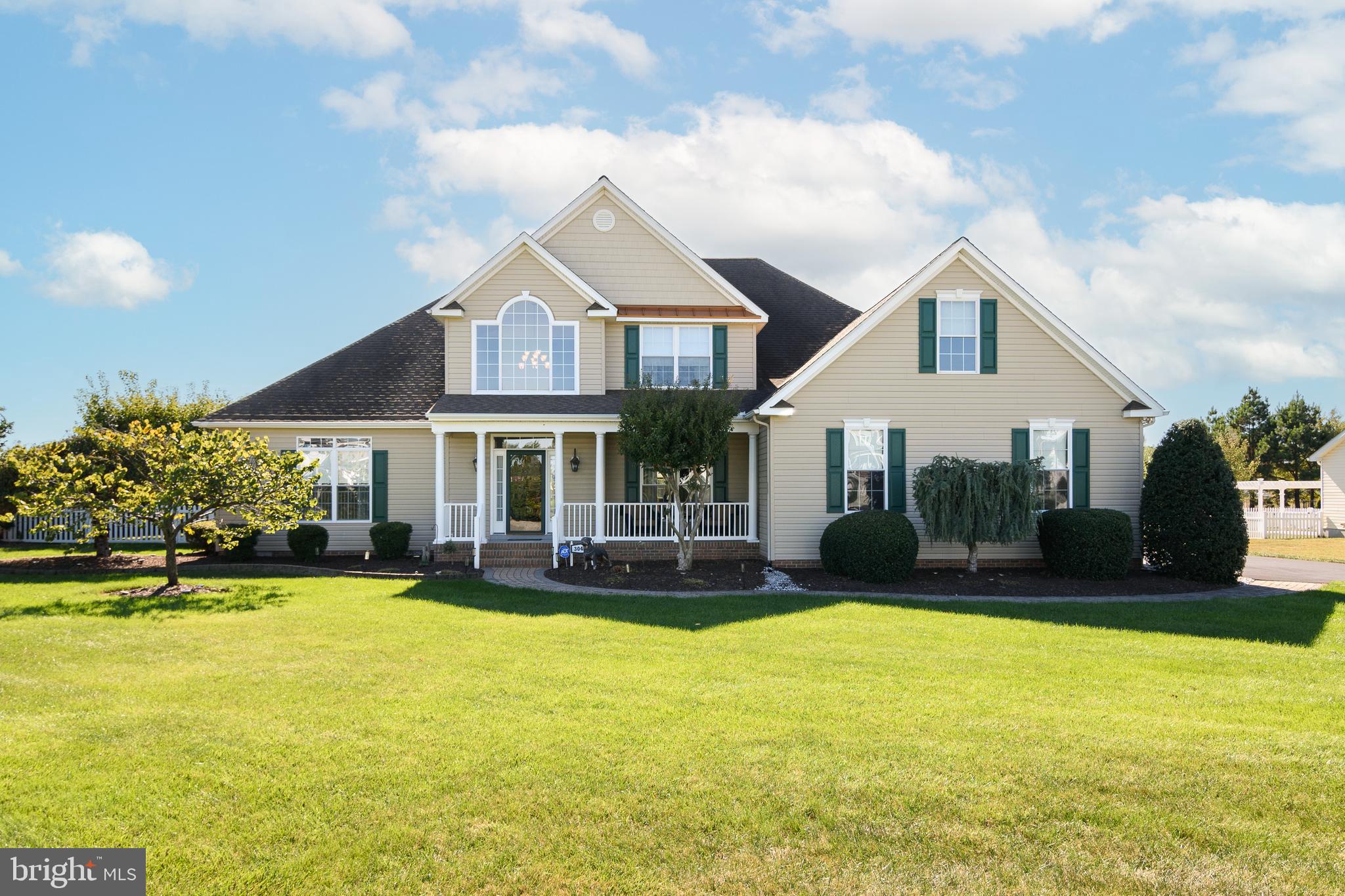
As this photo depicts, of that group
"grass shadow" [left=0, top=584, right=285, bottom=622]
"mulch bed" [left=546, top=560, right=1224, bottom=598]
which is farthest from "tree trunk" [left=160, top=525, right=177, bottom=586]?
"mulch bed" [left=546, top=560, right=1224, bottom=598]

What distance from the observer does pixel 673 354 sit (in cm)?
1881

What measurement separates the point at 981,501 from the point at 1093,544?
237cm

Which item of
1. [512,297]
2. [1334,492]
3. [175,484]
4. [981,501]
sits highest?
[512,297]

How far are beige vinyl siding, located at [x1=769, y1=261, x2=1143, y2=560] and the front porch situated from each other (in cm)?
154

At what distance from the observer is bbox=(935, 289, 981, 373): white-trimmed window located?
16.2m

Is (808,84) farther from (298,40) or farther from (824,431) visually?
(298,40)

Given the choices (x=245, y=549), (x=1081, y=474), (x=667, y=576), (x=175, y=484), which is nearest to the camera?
(x=175, y=484)

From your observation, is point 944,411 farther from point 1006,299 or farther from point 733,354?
point 733,354

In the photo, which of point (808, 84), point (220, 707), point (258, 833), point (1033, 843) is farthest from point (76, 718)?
point (808, 84)

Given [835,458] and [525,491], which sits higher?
[835,458]

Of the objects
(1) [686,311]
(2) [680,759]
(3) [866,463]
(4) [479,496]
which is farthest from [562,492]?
(2) [680,759]

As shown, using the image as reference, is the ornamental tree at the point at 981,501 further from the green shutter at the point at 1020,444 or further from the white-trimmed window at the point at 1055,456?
the white-trimmed window at the point at 1055,456

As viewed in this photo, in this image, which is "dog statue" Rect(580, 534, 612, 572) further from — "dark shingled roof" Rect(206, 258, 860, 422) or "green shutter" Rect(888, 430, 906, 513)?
"green shutter" Rect(888, 430, 906, 513)

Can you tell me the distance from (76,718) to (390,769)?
2997mm
